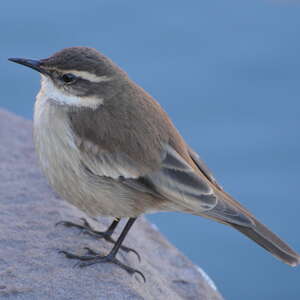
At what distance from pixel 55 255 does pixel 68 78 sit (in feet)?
3.82

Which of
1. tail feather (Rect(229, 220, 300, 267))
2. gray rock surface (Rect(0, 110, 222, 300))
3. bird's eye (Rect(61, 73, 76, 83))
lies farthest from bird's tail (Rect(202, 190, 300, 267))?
bird's eye (Rect(61, 73, 76, 83))

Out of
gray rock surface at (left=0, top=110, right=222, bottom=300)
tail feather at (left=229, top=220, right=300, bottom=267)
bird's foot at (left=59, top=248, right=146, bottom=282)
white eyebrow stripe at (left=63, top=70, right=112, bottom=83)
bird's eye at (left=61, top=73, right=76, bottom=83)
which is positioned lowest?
gray rock surface at (left=0, top=110, right=222, bottom=300)

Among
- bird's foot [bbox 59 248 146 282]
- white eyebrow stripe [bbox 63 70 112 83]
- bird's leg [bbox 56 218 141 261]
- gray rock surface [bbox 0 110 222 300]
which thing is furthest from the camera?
bird's leg [bbox 56 218 141 261]

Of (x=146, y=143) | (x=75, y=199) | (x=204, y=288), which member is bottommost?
(x=204, y=288)

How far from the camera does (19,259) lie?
5246mm

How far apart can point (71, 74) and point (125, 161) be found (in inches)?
27.1

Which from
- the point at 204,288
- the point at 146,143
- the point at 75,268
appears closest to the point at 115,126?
the point at 146,143

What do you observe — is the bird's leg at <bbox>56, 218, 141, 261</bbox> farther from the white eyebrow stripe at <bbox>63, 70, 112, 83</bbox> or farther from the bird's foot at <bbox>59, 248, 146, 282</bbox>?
the white eyebrow stripe at <bbox>63, 70, 112, 83</bbox>

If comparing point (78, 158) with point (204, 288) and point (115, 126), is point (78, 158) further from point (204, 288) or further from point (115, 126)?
point (204, 288)

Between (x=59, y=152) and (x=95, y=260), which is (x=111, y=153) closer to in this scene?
(x=59, y=152)

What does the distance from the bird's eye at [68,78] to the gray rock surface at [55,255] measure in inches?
41.7

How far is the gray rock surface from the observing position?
196 inches

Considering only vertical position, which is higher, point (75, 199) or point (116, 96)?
point (116, 96)

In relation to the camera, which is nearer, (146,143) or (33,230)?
(146,143)
